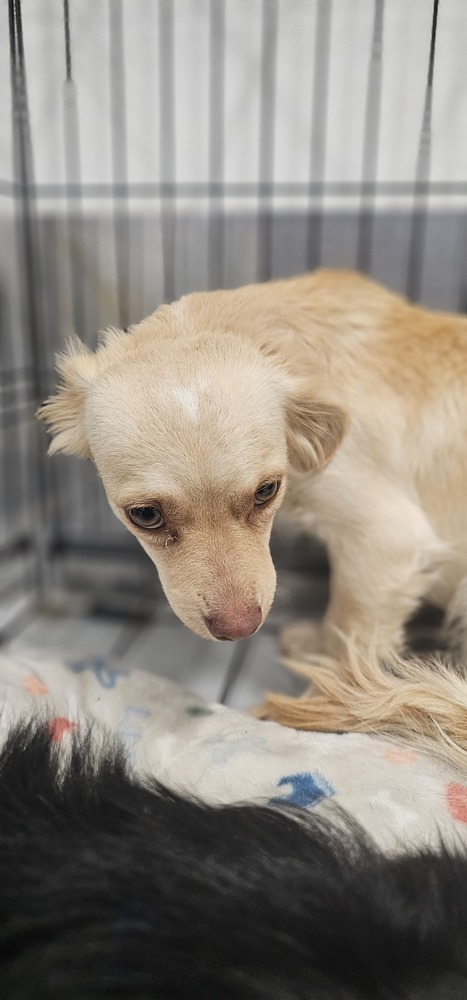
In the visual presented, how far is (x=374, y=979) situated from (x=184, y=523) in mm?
429

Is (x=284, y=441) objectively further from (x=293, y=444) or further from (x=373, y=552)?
(x=373, y=552)

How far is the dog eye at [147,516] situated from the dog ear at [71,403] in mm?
134

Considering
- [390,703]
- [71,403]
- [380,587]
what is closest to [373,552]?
[380,587]

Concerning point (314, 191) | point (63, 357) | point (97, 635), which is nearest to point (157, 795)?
point (63, 357)

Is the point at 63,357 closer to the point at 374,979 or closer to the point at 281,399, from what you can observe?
the point at 281,399

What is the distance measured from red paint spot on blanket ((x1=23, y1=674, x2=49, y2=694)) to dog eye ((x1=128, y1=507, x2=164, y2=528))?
0.34 m

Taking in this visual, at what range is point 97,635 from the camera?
4.56 feet

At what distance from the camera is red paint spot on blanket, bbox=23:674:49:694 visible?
0.91 meters

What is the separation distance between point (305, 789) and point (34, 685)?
0.43 meters

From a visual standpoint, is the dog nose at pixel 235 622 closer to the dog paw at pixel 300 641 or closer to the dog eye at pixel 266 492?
the dog eye at pixel 266 492

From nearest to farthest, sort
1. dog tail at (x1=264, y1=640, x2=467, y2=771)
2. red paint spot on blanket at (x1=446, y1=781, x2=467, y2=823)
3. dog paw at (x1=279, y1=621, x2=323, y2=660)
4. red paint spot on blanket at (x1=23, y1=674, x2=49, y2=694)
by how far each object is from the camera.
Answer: red paint spot on blanket at (x1=446, y1=781, x2=467, y2=823) → dog tail at (x1=264, y1=640, x2=467, y2=771) → red paint spot on blanket at (x1=23, y1=674, x2=49, y2=694) → dog paw at (x1=279, y1=621, x2=323, y2=660)

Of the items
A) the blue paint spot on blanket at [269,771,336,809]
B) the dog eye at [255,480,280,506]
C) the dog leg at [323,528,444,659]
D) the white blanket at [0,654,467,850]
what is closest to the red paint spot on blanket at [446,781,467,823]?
the white blanket at [0,654,467,850]

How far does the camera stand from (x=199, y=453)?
26.4 inches

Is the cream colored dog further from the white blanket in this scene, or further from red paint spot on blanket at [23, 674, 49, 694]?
red paint spot on blanket at [23, 674, 49, 694]
